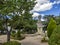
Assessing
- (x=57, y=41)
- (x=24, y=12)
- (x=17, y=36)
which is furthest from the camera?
(x=17, y=36)

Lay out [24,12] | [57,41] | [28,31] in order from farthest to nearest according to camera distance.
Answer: [28,31] < [24,12] < [57,41]

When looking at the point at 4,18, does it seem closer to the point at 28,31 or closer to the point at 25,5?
the point at 25,5

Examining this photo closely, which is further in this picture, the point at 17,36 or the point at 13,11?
the point at 17,36

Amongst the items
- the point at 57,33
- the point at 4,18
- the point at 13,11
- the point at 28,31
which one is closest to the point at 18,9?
the point at 13,11

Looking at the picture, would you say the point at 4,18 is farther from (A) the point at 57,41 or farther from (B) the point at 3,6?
(A) the point at 57,41

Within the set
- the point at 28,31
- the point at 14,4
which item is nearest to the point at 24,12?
the point at 14,4

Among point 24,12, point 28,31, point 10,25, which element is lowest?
point 28,31

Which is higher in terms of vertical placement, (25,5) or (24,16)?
(25,5)

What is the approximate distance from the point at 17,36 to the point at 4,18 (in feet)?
31.8

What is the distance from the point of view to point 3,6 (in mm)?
19906

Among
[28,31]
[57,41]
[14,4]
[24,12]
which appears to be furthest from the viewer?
[28,31]

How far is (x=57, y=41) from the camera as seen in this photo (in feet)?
34.6

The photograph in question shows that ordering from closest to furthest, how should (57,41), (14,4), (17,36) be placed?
(57,41), (14,4), (17,36)

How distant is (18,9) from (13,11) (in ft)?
2.40
